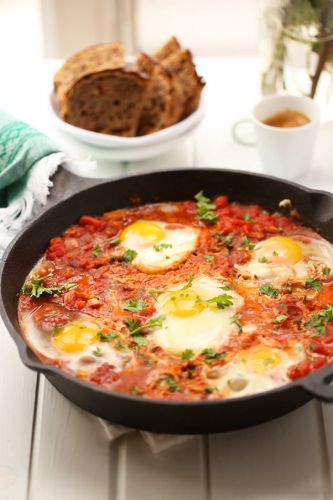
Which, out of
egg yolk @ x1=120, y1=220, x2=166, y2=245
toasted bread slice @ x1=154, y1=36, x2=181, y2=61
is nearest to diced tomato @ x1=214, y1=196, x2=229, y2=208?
egg yolk @ x1=120, y1=220, x2=166, y2=245

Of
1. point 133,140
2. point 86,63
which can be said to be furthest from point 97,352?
point 86,63

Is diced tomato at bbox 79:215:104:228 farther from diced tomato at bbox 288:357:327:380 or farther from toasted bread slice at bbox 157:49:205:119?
diced tomato at bbox 288:357:327:380

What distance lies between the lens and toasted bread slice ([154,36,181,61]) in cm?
486

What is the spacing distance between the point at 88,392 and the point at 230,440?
0.62 metres

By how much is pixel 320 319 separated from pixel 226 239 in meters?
0.72

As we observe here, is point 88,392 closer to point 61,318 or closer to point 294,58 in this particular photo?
point 61,318

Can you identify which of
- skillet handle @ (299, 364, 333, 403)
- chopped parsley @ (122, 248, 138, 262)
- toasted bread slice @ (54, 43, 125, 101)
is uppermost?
toasted bread slice @ (54, 43, 125, 101)

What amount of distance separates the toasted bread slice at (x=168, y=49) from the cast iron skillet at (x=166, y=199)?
1.20 meters

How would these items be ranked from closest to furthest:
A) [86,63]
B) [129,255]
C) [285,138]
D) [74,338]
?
[74,338], [129,255], [285,138], [86,63]

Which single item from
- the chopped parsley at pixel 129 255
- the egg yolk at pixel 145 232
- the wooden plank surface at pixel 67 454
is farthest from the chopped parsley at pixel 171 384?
the egg yolk at pixel 145 232

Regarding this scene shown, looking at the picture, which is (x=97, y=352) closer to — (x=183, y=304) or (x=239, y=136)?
(x=183, y=304)

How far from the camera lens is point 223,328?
3.14 m

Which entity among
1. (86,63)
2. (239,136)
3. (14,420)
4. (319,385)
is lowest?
(14,420)

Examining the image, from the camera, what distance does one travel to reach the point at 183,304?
10.6 feet
